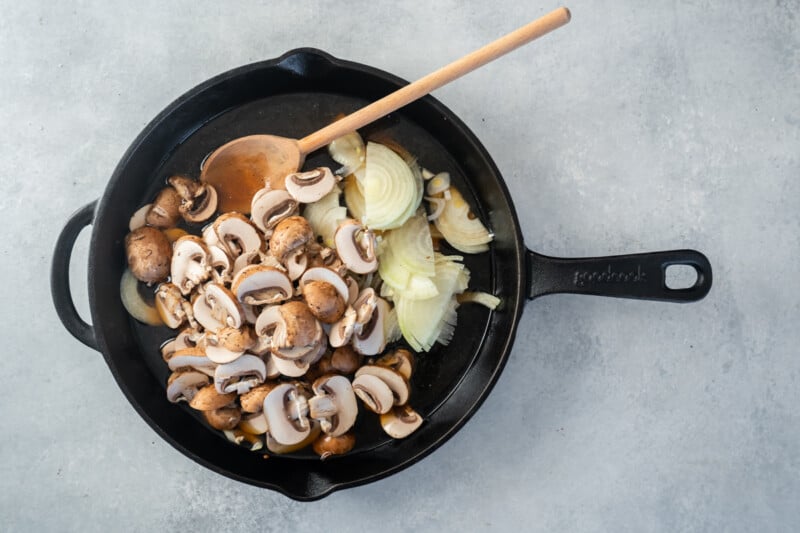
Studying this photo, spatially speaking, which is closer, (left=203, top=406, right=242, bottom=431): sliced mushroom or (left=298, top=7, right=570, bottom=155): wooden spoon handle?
(left=298, top=7, right=570, bottom=155): wooden spoon handle

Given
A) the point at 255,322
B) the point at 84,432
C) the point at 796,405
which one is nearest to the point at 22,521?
the point at 84,432

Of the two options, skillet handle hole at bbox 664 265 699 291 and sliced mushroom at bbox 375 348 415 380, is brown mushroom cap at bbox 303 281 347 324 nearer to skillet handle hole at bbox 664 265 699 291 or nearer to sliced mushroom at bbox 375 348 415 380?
sliced mushroom at bbox 375 348 415 380

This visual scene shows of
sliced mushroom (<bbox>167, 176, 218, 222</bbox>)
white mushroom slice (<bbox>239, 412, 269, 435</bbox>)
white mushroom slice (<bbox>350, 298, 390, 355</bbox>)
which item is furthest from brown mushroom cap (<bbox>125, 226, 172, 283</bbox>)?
white mushroom slice (<bbox>350, 298, 390, 355</bbox>)

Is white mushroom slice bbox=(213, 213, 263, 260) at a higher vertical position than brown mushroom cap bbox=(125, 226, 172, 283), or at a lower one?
higher

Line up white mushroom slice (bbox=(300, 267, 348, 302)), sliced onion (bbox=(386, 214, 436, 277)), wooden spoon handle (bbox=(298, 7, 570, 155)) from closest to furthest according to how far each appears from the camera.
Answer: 1. wooden spoon handle (bbox=(298, 7, 570, 155))
2. white mushroom slice (bbox=(300, 267, 348, 302))
3. sliced onion (bbox=(386, 214, 436, 277))

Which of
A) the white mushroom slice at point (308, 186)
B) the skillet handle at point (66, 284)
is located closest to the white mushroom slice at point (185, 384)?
the skillet handle at point (66, 284)

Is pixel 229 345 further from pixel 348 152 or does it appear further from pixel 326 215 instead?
pixel 348 152

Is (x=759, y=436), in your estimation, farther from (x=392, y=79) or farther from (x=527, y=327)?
(x=392, y=79)

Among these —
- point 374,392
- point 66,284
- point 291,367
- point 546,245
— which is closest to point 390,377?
point 374,392
